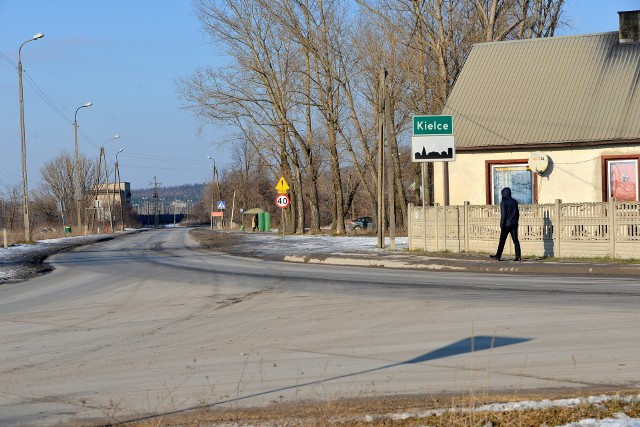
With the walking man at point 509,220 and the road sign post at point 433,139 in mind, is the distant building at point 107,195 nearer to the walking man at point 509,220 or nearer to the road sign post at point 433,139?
the road sign post at point 433,139

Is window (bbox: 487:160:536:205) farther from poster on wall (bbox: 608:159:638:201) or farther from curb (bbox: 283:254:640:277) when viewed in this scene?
curb (bbox: 283:254:640:277)

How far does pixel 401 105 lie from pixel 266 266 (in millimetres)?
26756

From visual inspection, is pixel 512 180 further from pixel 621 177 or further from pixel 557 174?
pixel 621 177

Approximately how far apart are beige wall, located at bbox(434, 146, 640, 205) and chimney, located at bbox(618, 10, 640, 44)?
5.58 meters

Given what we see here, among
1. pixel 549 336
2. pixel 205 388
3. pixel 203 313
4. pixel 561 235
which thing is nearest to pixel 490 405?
pixel 205 388

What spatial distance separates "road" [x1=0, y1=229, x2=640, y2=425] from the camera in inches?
298

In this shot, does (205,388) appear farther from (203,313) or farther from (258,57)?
(258,57)

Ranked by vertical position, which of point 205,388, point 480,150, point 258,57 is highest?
point 258,57

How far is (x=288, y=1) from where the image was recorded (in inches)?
1849

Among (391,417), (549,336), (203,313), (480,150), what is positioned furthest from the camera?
(480,150)

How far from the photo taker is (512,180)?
30.8m

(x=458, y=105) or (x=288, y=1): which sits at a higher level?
(x=288, y=1)

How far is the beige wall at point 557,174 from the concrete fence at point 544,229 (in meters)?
5.20

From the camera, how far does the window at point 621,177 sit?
1131 inches
